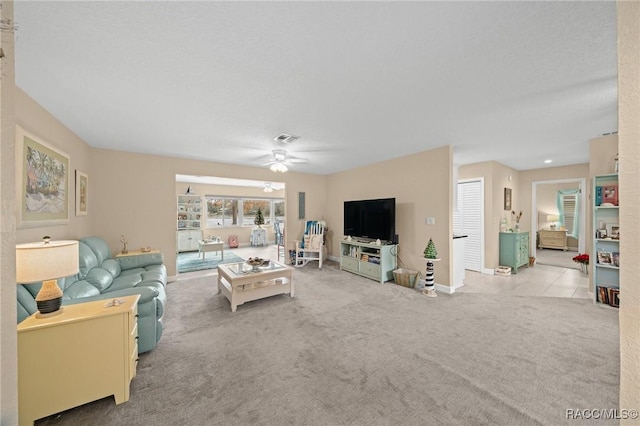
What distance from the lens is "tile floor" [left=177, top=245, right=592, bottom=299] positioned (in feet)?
12.3

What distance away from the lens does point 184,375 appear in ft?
6.18

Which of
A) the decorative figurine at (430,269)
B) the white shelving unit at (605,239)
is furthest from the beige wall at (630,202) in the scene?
the white shelving unit at (605,239)

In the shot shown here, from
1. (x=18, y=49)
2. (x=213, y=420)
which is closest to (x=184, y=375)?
(x=213, y=420)

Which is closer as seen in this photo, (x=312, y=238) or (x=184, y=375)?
(x=184, y=375)

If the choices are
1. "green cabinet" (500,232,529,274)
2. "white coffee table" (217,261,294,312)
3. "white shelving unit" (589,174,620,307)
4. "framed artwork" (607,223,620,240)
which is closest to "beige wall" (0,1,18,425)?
"white coffee table" (217,261,294,312)

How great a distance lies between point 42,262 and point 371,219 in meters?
4.38

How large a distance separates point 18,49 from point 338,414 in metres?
3.21

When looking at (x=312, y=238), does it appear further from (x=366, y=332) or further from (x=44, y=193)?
(x=44, y=193)

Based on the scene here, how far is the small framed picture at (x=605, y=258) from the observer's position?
3193mm

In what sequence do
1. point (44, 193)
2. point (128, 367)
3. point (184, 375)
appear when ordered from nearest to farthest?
point (128, 367) → point (184, 375) → point (44, 193)

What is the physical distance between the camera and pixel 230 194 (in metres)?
8.66

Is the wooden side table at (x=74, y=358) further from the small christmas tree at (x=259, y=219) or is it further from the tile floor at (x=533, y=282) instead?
the small christmas tree at (x=259, y=219)

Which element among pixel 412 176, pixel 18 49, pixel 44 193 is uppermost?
pixel 18 49

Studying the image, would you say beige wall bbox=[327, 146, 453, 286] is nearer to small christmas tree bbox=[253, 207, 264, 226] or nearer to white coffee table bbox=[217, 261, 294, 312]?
white coffee table bbox=[217, 261, 294, 312]
